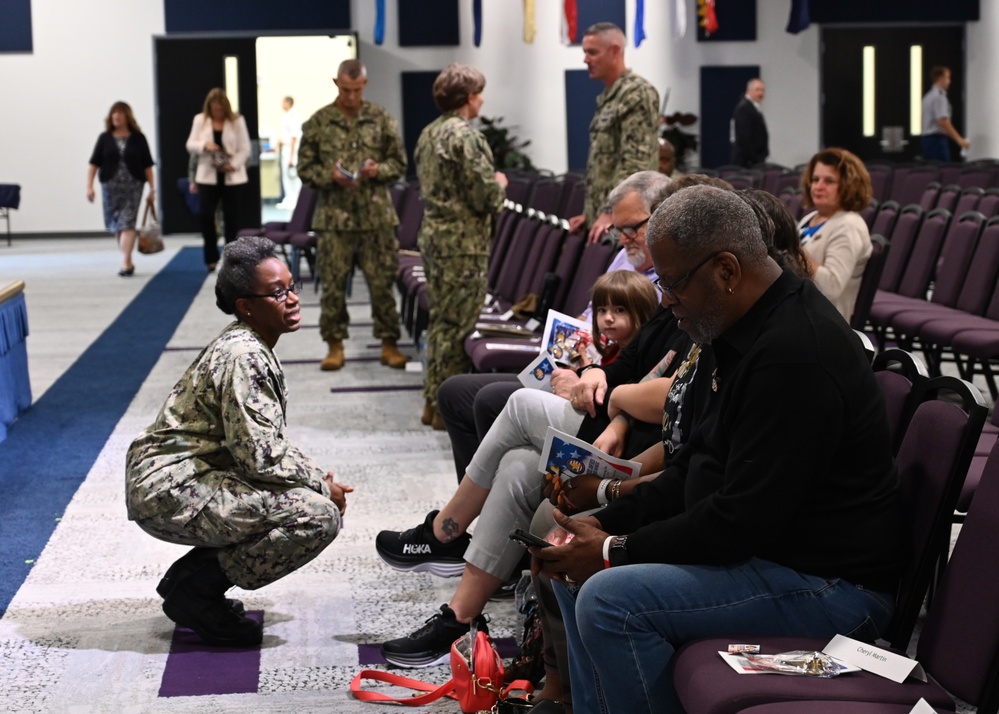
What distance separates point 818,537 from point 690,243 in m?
0.54

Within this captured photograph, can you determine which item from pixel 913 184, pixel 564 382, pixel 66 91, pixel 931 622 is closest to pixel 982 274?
pixel 564 382

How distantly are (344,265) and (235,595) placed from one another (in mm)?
4008

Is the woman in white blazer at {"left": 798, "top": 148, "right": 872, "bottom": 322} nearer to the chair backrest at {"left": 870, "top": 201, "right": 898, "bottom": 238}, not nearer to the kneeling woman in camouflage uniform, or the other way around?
the kneeling woman in camouflage uniform

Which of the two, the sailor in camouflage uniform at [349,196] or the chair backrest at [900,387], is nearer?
the chair backrest at [900,387]

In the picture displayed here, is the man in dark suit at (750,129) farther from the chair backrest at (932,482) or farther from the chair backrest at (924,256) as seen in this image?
the chair backrest at (932,482)

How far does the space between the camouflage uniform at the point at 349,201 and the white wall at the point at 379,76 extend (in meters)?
10.4

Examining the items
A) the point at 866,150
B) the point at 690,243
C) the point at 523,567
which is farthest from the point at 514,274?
the point at 866,150

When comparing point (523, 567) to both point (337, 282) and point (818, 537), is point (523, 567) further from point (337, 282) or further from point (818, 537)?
point (337, 282)

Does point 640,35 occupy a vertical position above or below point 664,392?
above

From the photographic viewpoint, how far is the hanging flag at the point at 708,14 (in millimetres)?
16375

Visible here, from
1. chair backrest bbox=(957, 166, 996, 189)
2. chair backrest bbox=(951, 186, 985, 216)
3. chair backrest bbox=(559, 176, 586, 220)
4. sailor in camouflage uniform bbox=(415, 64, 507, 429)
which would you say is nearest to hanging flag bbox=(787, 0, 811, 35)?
chair backrest bbox=(957, 166, 996, 189)

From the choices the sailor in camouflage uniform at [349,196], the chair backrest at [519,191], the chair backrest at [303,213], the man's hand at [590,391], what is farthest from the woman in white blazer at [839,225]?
the chair backrest at [303,213]

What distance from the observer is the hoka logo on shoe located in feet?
11.6

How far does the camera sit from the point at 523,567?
342cm
